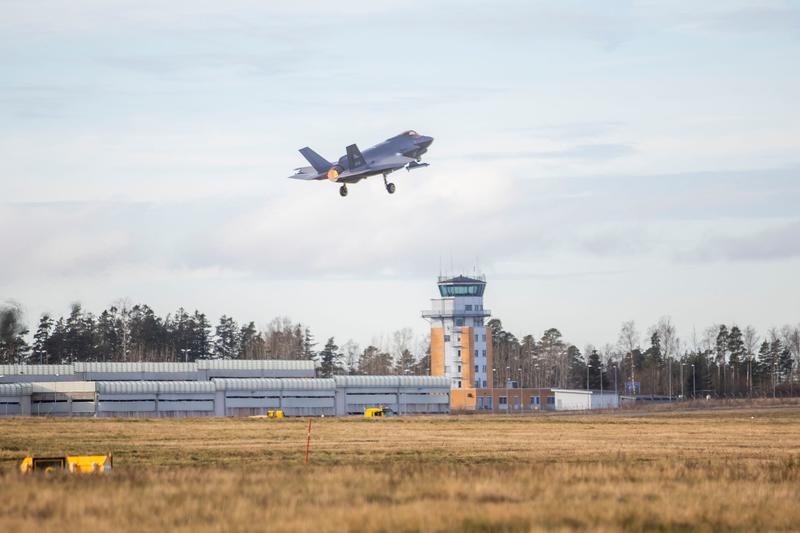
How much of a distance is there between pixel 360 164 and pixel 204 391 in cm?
7223

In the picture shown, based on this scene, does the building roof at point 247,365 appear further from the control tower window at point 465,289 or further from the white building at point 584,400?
the white building at point 584,400

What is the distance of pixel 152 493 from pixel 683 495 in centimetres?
1300

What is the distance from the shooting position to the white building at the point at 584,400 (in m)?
177

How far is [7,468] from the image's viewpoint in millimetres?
42500

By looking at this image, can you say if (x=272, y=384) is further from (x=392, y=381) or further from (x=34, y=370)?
(x=34, y=370)

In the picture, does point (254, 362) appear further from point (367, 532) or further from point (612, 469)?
point (367, 532)

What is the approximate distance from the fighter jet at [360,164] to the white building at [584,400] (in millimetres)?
98868

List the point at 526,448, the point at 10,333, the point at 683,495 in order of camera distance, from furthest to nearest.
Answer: the point at 10,333 → the point at 526,448 → the point at 683,495

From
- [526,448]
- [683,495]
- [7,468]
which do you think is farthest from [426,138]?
[683,495]

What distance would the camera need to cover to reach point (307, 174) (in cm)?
7981

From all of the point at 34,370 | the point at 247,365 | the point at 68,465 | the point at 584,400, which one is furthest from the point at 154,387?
the point at 68,465

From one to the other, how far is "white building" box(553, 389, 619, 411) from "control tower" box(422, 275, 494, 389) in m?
10.5

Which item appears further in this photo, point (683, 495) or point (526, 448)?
point (526, 448)

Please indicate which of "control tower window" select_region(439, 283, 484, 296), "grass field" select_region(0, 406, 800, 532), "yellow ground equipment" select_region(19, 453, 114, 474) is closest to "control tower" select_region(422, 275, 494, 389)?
"control tower window" select_region(439, 283, 484, 296)
